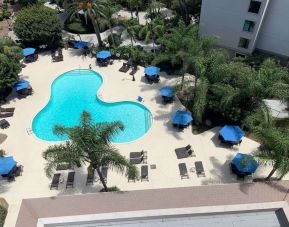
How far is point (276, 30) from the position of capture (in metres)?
32.2

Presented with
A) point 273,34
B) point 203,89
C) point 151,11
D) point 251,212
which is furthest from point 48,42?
point 251,212

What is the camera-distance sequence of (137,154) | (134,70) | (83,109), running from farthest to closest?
(134,70), (83,109), (137,154)

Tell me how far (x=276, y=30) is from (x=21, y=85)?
29859 millimetres

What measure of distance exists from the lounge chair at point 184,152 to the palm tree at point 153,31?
16638mm

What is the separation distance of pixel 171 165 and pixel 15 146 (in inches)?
619

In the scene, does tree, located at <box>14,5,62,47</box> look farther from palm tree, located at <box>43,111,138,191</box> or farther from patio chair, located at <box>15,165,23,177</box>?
palm tree, located at <box>43,111,138,191</box>

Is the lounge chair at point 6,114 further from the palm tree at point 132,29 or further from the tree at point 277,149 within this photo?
the tree at point 277,149

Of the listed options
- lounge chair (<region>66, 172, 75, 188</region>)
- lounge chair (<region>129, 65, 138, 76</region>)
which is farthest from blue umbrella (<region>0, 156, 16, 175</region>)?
lounge chair (<region>129, 65, 138, 76</region>)

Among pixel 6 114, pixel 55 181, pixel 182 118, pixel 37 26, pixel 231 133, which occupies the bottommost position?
pixel 55 181

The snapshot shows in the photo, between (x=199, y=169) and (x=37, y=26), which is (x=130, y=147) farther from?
(x=37, y=26)

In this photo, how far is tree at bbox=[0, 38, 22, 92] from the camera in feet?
103

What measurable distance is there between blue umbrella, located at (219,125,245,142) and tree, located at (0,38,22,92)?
23.5 meters

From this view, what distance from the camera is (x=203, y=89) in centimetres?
2562

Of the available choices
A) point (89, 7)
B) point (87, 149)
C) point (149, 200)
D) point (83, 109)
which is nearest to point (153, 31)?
point (89, 7)
